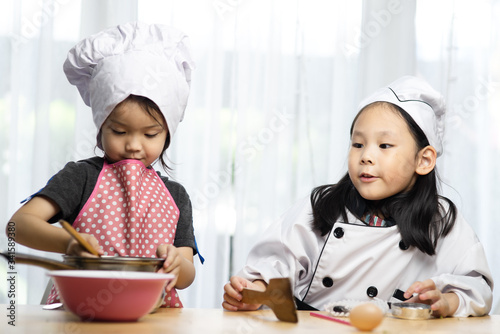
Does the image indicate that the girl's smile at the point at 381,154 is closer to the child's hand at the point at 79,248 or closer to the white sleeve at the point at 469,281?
the white sleeve at the point at 469,281

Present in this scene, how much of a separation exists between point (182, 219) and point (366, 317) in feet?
1.75

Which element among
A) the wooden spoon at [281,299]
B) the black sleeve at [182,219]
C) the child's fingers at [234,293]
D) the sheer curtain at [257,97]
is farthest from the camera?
the sheer curtain at [257,97]

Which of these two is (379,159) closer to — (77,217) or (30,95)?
(77,217)

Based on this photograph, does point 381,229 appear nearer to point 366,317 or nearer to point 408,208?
point 408,208

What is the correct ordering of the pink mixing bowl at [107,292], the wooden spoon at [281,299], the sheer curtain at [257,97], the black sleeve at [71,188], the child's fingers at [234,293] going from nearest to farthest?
the pink mixing bowl at [107,292], the wooden spoon at [281,299], the child's fingers at [234,293], the black sleeve at [71,188], the sheer curtain at [257,97]

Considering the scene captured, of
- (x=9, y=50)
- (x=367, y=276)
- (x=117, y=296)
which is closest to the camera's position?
(x=117, y=296)

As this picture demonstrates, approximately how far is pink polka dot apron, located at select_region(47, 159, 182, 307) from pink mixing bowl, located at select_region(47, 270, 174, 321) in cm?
33

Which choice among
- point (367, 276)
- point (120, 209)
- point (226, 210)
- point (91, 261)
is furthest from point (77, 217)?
point (226, 210)

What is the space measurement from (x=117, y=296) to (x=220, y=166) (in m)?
1.48

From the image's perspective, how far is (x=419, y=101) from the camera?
1.32 metres

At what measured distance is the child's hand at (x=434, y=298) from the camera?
1.02 m

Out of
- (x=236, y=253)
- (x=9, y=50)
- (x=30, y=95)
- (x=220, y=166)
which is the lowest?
(x=236, y=253)

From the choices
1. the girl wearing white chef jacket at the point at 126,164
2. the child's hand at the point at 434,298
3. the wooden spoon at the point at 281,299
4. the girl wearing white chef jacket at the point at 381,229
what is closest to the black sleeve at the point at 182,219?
the girl wearing white chef jacket at the point at 126,164

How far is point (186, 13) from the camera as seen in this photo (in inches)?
87.7
